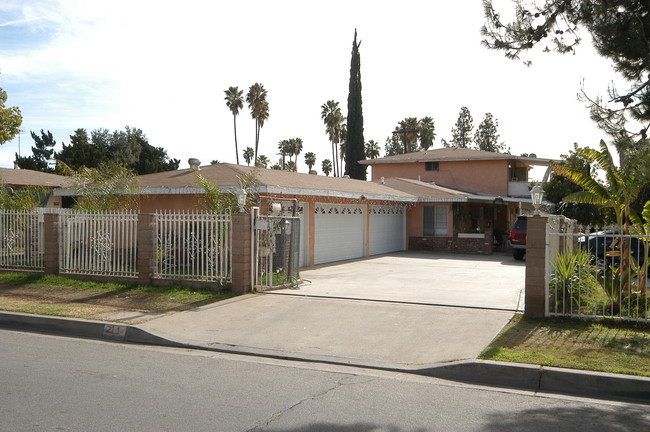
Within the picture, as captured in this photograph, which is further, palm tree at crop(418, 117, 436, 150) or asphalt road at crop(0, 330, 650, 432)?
palm tree at crop(418, 117, 436, 150)

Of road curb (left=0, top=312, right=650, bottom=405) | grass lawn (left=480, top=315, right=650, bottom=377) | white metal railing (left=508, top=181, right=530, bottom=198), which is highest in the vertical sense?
white metal railing (left=508, top=181, right=530, bottom=198)

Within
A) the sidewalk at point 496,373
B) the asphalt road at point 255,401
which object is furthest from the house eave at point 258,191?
the asphalt road at point 255,401

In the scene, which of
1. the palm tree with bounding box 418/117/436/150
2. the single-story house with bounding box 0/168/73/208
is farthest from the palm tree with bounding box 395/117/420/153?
the single-story house with bounding box 0/168/73/208

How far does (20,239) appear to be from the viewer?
1558cm

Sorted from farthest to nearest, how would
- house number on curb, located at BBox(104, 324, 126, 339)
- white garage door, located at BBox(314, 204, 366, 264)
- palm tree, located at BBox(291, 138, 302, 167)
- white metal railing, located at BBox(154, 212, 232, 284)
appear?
palm tree, located at BBox(291, 138, 302, 167), white garage door, located at BBox(314, 204, 366, 264), white metal railing, located at BBox(154, 212, 232, 284), house number on curb, located at BBox(104, 324, 126, 339)

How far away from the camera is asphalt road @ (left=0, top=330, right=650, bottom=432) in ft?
17.9

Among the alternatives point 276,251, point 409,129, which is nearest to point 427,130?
point 409,129

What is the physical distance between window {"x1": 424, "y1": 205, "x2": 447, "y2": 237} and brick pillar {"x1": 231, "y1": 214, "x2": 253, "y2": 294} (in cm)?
1589

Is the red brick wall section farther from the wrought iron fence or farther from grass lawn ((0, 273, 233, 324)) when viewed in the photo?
grass lawn ((0, 273, 233, 324))

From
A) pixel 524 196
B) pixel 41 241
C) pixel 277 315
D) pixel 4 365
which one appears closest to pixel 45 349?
pixel 4 365

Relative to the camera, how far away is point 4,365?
741cm

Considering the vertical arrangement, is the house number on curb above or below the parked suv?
below

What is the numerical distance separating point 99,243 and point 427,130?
46.5 m

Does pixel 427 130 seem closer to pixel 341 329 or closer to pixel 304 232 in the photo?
pixel 304 232
